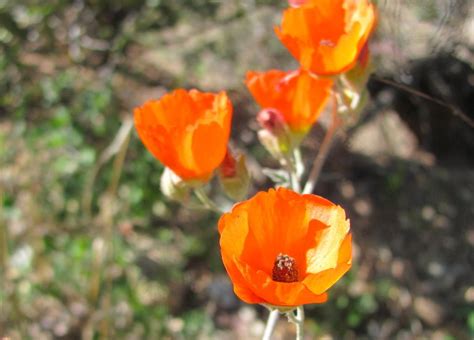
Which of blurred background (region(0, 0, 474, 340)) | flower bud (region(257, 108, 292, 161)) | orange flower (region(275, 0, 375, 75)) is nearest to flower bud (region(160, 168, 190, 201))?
flower bud (region(257, 108, 292, 161))

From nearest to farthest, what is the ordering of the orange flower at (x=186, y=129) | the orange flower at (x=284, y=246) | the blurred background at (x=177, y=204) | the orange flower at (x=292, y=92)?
1. the orange flower at (x=284, y=246)
2. the orange flower at (x=186, y=129)
3. the orange flower at (x=292, y=92)
4. the blurred background at (x=177, y=204)

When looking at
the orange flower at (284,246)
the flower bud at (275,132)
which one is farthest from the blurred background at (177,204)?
the orange flower at (284,246)

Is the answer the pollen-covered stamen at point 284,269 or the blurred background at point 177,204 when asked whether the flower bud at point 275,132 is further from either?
the blurred background at point 177,204

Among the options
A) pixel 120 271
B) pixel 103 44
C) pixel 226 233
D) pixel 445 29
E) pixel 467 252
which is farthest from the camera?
pixel 103 44

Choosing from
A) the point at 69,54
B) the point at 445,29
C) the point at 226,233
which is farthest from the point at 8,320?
the point at 445,29

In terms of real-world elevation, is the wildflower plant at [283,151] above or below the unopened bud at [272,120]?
above

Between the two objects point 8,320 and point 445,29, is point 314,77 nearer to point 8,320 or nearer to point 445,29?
point 445,29

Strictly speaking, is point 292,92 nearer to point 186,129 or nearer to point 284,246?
point 186,129

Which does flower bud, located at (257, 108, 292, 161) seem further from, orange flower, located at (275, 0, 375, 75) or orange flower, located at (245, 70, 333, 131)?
orange flower, located at (275, 0, 375, 75)

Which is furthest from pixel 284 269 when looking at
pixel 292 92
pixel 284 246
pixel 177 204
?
pixel 177 204
